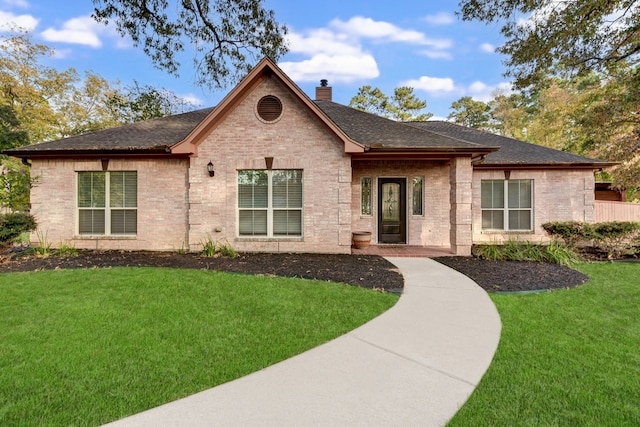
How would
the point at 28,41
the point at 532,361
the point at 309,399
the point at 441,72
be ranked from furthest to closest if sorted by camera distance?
the point at 28,41 < the point at 441,72 < the point at 532,361 < the point at 309,399

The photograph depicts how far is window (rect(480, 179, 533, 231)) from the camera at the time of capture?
441 inches

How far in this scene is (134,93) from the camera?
23.6 m

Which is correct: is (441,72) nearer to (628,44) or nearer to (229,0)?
(628,44)

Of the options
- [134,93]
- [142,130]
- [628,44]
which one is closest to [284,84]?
[142,130]

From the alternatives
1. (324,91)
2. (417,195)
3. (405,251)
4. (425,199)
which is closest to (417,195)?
(417,195)

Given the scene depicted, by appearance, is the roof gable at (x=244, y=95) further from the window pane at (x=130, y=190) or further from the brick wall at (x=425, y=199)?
the brick wall at (x=425, y=199)

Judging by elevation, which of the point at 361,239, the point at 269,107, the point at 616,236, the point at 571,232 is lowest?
the point at 361,239

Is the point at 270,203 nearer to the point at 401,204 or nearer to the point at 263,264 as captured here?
the point at 263,264

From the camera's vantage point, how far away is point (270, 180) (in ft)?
30.0

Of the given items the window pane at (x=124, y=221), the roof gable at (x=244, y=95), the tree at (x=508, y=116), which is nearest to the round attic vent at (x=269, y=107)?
the roof gable at (x=244, y=95)

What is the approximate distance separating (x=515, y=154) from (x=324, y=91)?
8737mm

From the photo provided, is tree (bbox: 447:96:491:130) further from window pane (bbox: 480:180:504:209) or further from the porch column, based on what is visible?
the porch column

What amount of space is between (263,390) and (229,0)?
1183cm

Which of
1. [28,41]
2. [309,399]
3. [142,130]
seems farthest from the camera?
[28,41]
